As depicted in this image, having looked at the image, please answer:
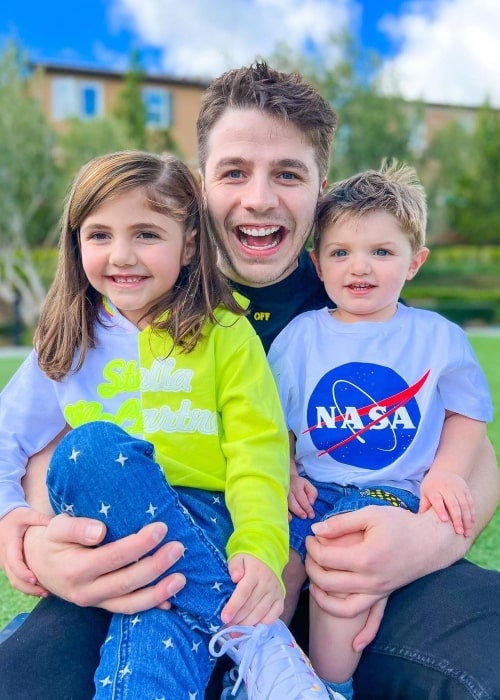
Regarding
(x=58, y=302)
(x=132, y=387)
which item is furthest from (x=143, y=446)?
(x=58, y=302)

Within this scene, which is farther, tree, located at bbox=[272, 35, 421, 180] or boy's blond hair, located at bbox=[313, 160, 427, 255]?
tree, located at bbox=[272, 35, 421, 180]

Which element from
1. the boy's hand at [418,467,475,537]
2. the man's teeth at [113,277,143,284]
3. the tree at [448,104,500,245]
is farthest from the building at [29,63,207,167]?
the boy's hand at [418,467,475,537]

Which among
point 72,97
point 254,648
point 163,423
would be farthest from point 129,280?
point 72,97

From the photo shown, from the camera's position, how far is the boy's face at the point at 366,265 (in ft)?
7.45

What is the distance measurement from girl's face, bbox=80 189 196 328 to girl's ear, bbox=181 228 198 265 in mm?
29

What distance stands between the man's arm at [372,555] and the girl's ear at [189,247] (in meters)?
0.84

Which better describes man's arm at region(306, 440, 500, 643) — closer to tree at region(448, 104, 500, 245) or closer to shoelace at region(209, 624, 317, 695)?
shoelace at region(209, 624, 317, 695)

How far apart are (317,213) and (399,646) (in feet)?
4.41

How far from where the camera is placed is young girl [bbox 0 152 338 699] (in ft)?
5.30

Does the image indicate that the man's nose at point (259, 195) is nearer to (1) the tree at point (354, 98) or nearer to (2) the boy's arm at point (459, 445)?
(2) the boy's arm at point (459, 445)

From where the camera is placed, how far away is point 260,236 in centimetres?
246

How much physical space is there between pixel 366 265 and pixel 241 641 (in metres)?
1.16

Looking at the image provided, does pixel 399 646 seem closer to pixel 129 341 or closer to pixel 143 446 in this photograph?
pixel 143 446

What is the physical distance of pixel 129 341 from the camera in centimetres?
208
